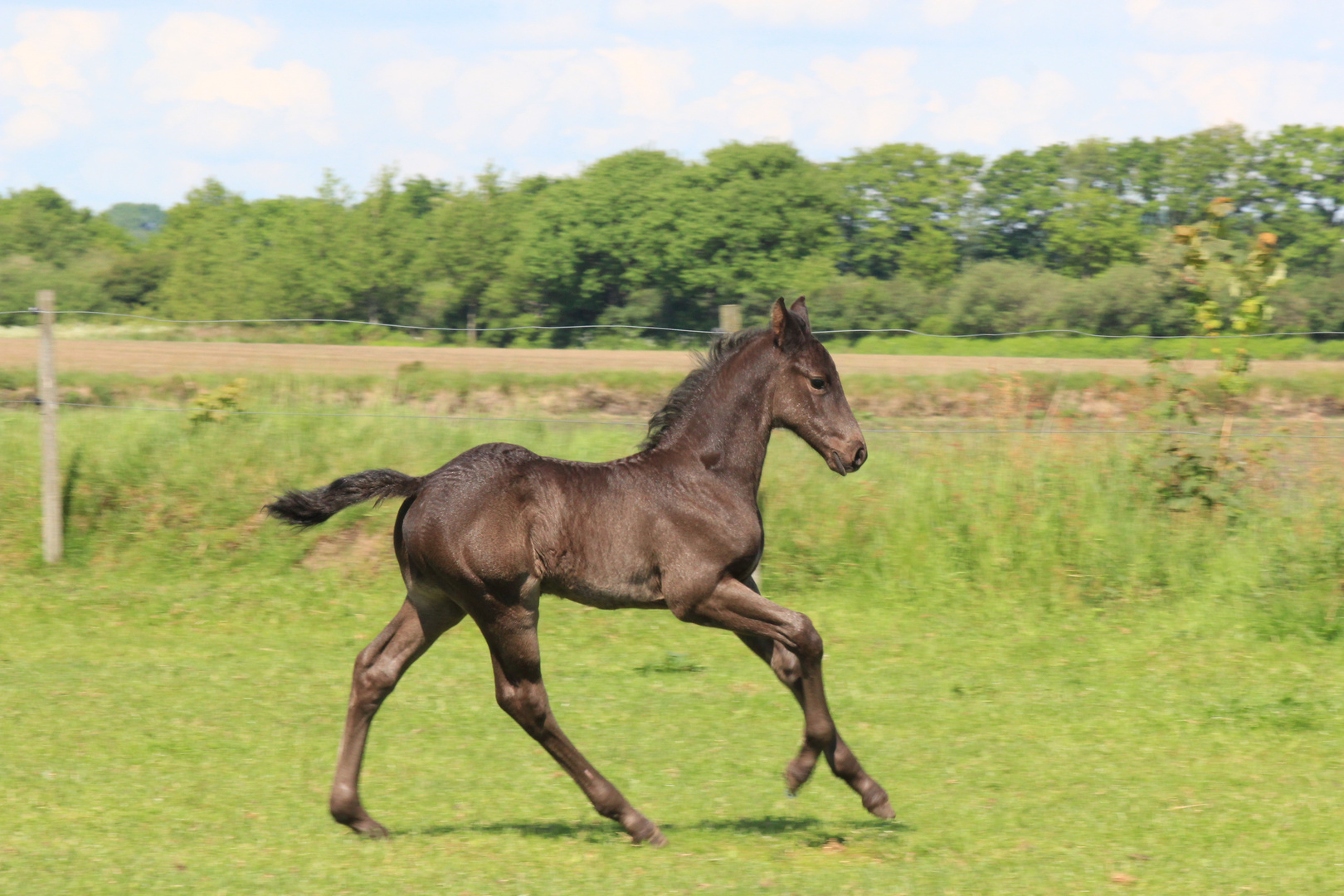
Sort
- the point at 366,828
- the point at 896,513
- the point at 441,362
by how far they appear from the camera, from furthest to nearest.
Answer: the point at 441,362 → the point at 896,513 → the point at 366,828

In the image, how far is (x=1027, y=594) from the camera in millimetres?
10430

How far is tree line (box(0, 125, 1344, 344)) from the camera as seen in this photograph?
41.4 m

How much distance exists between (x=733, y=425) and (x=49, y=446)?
765 cm

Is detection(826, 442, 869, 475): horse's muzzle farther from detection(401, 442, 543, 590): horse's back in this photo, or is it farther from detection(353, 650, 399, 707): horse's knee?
detection(353, 650, 399, 707): horse's knee

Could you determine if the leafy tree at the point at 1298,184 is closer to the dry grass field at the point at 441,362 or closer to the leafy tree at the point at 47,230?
the dry grass field at the point at 441,362

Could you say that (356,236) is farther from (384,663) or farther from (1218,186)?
(384,663)

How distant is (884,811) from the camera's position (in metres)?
5.48

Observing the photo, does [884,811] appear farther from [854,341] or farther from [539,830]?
[854,341]

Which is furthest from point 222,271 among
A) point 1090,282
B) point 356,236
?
point 1090,282

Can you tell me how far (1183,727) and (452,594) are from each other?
173 inches

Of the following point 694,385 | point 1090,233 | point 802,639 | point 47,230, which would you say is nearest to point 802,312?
point 694,385

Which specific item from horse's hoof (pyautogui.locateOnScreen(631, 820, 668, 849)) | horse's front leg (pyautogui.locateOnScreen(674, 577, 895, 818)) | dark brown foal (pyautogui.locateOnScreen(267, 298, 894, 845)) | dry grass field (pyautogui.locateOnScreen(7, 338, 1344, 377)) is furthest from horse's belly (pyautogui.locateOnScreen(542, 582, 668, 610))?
dry grass field (pyautogui.locateOnScreen(7, 338, 1344, 377))

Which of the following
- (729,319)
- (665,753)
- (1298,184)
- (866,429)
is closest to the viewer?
(665,753)

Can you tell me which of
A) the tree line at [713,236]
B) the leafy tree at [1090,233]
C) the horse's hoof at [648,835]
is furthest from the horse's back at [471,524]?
the leafy tree at [1090,233]
